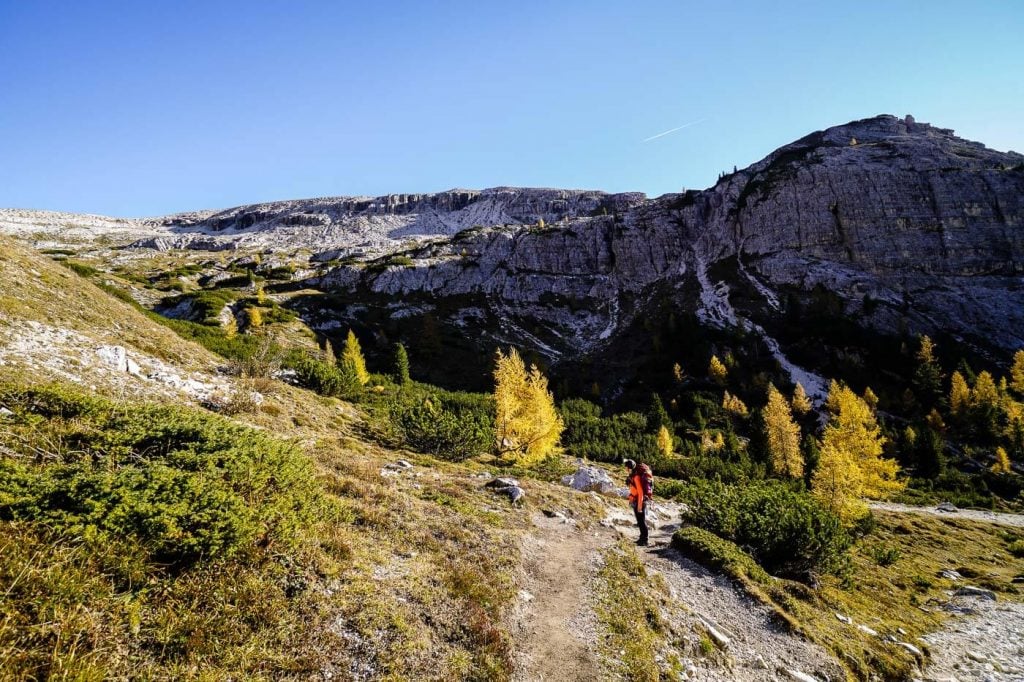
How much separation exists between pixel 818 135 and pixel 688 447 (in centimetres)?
15599

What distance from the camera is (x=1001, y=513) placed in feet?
128

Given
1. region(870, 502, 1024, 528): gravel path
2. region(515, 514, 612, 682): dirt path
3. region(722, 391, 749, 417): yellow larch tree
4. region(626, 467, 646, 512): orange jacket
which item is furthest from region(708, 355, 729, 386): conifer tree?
region(515, 514, 612, 682): dirt path

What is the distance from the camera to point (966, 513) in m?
38.6

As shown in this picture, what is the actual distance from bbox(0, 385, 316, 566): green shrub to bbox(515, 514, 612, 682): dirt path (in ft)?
15.4

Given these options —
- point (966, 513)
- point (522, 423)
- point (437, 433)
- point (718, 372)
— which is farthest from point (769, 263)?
point (437, 433)

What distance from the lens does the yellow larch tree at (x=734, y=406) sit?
62866mm

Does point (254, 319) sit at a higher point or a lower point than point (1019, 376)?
higher

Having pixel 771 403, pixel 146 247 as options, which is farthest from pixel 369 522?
pixel 146 247

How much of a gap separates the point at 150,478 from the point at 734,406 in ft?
230

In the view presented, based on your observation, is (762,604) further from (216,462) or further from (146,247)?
(146,247)

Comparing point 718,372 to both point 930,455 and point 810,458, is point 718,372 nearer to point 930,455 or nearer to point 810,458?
point 930,455

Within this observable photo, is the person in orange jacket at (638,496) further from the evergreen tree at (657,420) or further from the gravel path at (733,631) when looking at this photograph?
the evergreen tree at (657,420)

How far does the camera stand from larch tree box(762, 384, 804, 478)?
1710 inches

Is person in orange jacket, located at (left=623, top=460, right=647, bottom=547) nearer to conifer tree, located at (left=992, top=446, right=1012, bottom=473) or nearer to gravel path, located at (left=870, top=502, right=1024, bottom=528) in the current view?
gravel path, located at (left=870, top=502, right=1024, bottom=528)
